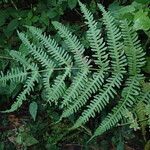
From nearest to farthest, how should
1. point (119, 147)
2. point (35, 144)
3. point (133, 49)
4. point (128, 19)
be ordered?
point (133, 49) → point (128, 19) → point (119, 147) → point (35, 144)

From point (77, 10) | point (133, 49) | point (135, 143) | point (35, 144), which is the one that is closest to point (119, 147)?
point (135, 143)

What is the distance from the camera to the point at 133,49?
8.52 ft

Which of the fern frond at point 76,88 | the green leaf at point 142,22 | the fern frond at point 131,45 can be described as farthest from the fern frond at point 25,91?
the green leaf at point 142,22

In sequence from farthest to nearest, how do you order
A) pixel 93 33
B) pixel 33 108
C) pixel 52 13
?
pixel 33 108 → pixel 52 13 → pixel 93 33

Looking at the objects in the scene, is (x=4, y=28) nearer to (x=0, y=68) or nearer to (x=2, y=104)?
(x=0, y=68)

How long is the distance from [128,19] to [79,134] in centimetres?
129

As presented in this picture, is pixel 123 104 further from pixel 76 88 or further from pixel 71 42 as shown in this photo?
pixel 71 42

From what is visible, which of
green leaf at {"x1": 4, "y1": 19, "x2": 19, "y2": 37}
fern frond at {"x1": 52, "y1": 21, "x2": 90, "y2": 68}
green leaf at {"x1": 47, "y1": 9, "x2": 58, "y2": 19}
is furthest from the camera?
green leaf at {"x1": 4, "y1": 19, "x2": 19, "y2": 37}

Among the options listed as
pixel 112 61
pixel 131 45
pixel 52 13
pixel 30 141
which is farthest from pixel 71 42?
pixel 30 141

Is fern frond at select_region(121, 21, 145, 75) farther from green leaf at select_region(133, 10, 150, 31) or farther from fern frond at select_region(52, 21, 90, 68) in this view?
fern frond at select_region(52, 21, 90, 68)

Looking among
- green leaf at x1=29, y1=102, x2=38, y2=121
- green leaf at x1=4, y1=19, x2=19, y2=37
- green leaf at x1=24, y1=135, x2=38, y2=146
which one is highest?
green leaf at x1=4, y1=19, x2=19, y2=37

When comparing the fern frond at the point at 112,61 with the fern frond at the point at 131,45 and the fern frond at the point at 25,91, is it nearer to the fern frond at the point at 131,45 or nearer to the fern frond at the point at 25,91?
the fern frond at the point at 131,45

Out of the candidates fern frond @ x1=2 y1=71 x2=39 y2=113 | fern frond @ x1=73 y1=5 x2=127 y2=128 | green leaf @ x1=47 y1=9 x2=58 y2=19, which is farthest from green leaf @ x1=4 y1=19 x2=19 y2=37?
fern frond @ x1=73 y1=5 x2=127 y2=128

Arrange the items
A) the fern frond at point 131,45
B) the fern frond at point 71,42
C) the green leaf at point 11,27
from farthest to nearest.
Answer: the green leaf at point 11,27
the fern frond at point 71,42
the fern frond at point 131,45
